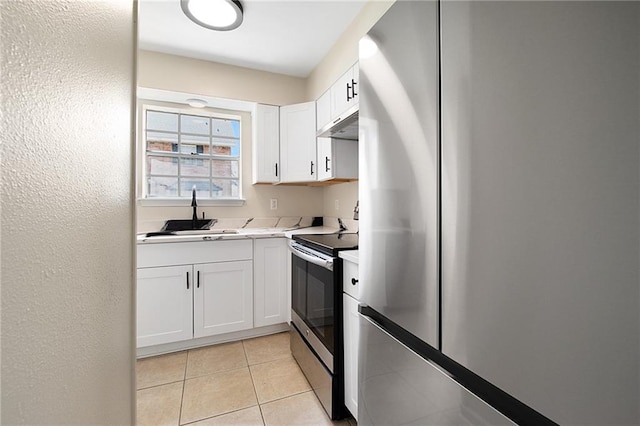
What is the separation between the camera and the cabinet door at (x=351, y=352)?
1341 mm

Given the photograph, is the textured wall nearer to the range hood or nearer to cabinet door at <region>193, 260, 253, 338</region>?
the range hood

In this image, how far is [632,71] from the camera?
411 millimetres

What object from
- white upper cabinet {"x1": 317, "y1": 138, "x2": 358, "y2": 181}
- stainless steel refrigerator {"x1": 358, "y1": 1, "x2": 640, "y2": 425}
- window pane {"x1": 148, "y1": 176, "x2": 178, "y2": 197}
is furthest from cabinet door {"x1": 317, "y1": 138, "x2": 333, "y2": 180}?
window pane {"x1": 148, "y1": 176, "x2": 178, "y2": 197}

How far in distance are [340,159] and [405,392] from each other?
1793mm

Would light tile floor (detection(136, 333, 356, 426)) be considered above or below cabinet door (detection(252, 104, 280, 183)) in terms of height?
below

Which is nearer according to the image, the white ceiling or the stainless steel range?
the stainless steel range

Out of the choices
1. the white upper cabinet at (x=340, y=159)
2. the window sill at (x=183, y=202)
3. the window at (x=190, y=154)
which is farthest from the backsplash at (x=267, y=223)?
the white upper cabinet at (x=340, y=159)

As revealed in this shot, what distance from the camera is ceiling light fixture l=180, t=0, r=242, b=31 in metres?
1.95

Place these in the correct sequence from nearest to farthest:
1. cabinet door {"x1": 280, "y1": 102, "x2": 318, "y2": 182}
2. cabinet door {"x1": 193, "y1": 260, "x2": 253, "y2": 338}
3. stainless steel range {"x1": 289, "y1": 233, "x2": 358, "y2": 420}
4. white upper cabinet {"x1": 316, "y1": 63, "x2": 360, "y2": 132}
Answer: stainless steel range {"x1": 289, "y1": 233, "x2": 358, "y2": 420} < white upper cabinet {"x1": 316, "y1": 63, "x2": 360, "y2": 132} < cabinet door {"x1": 193, "y1": 260, "x2": 253, "y2": 338} < cabinet door {"x1": 280, "y1": 102, "x2": 318, "y2": 182}

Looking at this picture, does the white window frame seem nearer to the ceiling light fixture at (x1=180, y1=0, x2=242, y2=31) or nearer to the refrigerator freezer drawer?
the ceiling light fixture at (x1=180, y1=0, x2=242, y2=31)

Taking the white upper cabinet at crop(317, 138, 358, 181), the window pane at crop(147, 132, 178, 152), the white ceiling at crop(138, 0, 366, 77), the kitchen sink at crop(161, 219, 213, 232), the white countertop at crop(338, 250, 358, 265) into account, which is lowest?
the white countertop at crop(338, 250, 358, 265)

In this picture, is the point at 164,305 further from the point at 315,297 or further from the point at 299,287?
the point at 315,297

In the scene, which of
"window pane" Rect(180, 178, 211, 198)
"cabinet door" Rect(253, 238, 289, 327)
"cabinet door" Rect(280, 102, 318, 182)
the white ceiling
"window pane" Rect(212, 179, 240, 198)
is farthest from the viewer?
"window pane" Rect(212, 179, 240, 198)

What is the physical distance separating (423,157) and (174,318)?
2.24 m
